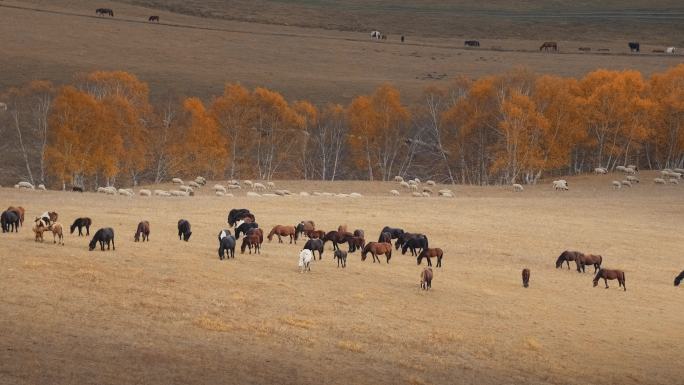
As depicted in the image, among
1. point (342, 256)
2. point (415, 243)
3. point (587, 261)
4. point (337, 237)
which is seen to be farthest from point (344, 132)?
point (342, 256)

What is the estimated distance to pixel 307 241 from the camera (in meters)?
34.6

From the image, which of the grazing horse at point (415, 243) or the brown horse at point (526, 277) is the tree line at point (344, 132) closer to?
the grazing horse at point (415, 243)

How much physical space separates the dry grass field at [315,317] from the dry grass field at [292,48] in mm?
80943

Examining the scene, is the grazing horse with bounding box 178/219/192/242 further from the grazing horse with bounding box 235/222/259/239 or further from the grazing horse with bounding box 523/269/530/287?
the grazing horse with bounding box 523/269/530/287

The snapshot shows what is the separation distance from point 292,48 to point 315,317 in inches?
5095

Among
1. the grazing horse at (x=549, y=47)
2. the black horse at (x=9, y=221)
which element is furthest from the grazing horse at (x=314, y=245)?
the grazing horse at (x=549, y=47)

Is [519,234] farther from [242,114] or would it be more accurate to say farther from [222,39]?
[222,39]

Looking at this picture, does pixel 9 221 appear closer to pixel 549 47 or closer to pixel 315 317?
pixel 315 317

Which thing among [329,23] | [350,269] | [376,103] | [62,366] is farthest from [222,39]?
[62,366]

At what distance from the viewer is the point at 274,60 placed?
143000mm

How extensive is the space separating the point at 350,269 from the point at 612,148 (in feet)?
205

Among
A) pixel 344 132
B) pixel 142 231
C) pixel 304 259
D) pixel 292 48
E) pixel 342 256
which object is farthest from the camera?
pixel 292 48

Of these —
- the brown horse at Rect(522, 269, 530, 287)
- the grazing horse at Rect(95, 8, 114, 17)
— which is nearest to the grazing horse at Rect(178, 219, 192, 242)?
the brown horse at Rect(522, 269, 530, 287)

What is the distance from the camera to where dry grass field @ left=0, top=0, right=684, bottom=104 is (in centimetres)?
12250
